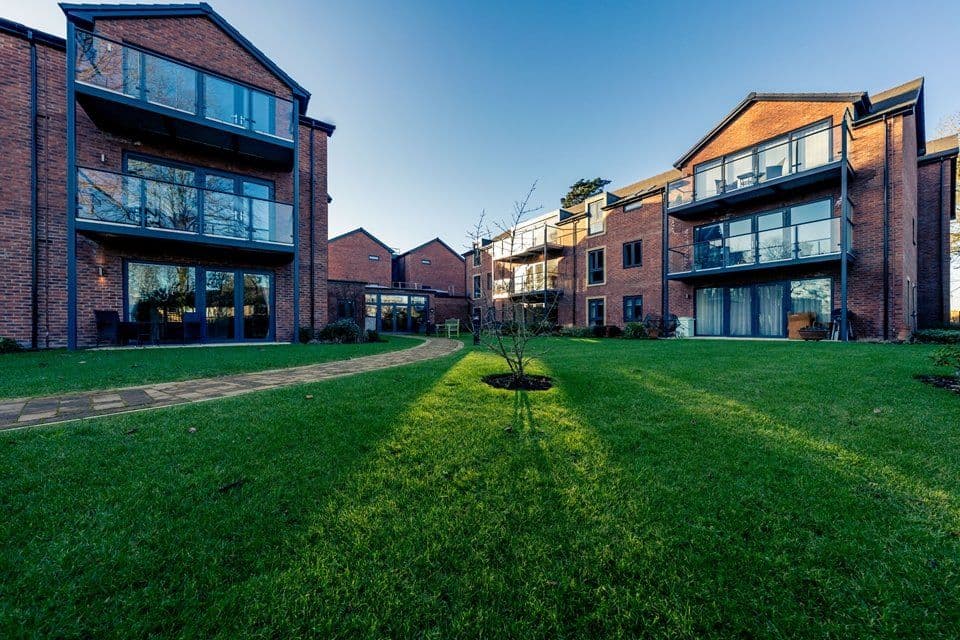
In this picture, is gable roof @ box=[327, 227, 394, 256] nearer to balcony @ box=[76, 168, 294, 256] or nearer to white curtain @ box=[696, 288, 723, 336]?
balcony @ box=[76, 168, 294, 256]

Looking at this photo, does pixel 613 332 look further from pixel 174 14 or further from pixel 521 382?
pixel 174 14

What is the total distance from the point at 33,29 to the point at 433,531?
15.3m

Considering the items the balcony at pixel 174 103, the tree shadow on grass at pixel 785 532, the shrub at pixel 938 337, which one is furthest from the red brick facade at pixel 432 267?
the tree shadow on grass at pixel 785 532

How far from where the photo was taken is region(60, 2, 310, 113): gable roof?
9.24 metres

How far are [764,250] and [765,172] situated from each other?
3.14 m

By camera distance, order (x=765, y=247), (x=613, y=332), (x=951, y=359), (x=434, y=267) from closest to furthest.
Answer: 1. (x=951, y=359)
2. (x=765, y=247)
3. (x=613, y=332)
4. (x=434, y=267)

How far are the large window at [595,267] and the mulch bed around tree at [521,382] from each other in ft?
54.9

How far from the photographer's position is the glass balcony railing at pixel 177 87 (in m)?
9.14

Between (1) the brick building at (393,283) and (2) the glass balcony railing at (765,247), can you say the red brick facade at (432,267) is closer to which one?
(1) the brick building at (393,283)

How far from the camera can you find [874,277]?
11867mm

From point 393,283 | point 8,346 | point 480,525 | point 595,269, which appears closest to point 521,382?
point 480,525

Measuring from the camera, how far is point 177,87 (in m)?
9.94

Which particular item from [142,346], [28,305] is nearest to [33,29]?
[28,305]

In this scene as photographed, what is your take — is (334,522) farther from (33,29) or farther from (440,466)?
(33,29)
